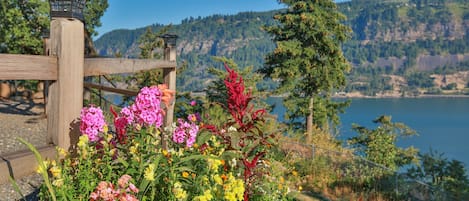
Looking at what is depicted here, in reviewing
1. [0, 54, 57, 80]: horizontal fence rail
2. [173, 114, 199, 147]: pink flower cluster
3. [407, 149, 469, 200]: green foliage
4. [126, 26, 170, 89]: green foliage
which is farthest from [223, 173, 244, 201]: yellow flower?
[126, 26, 170, 89]: green foliage

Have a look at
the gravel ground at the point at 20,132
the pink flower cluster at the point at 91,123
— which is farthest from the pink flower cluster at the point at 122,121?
the gravel ground at the point at 20,132

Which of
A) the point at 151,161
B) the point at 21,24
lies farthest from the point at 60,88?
the point at 21,24

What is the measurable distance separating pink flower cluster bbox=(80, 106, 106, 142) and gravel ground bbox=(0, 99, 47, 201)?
1093 mm

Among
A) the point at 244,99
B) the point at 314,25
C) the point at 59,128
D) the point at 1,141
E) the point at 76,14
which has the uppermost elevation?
the point at 314,25

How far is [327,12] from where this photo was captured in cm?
2302

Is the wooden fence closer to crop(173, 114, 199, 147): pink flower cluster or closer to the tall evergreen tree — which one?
crop(173, 114, 199, 147): pink flower cluster

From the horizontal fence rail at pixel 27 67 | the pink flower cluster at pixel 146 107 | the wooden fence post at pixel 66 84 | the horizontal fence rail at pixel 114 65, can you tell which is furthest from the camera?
the horizontal fence rail at pixel 114 65

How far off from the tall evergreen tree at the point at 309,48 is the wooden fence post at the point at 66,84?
19.2m

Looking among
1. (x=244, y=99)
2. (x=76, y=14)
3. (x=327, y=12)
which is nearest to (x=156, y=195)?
(x=244, y=99)

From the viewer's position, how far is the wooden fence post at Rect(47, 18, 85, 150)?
265 cm

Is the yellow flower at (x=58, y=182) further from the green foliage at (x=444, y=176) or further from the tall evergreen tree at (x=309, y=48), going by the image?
the tall evergreen tree at (x=309, y=48)

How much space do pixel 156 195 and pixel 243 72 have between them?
20104 mm

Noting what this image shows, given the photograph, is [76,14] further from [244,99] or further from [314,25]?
[314,25]

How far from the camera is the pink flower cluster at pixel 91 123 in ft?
8.89
